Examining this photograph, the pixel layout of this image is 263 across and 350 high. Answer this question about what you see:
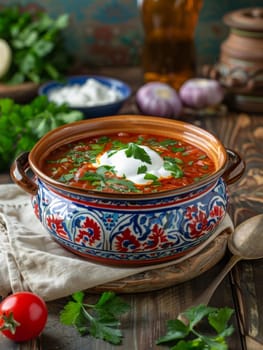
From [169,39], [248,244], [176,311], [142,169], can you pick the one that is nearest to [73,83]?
[169,39]

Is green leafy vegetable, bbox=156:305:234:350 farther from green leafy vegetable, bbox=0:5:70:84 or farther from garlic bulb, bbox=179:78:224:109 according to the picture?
green leafy vegetable, bbox=0:5:70:84

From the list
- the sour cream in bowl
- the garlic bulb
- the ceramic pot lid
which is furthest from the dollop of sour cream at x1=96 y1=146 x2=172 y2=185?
the ceramic pot lid

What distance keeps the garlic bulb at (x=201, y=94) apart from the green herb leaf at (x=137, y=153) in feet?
3.89

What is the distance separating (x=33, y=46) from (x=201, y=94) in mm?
763

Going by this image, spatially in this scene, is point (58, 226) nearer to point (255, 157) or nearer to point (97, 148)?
point (97, 148)

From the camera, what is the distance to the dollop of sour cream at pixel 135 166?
1.78m

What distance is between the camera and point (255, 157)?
8.49 feet

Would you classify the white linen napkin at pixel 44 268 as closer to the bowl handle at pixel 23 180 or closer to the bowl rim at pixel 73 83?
the bowl handle at pixel 23 180

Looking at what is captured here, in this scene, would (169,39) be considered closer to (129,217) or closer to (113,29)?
(113,29)

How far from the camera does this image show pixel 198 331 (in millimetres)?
1581

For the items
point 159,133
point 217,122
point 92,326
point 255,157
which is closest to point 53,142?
point 159,133

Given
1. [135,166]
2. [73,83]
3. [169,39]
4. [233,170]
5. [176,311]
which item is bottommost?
[73,83]

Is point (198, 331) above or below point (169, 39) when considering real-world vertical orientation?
above

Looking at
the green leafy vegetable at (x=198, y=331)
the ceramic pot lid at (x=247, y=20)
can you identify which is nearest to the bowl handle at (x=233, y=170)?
the green leafy vegetable at (x=198, y=331)
